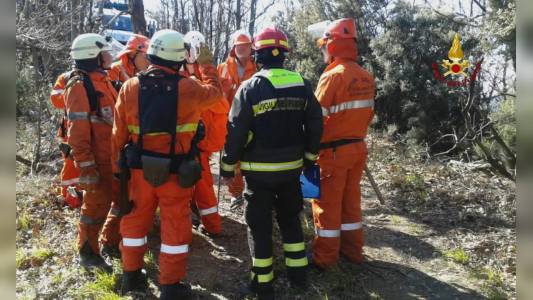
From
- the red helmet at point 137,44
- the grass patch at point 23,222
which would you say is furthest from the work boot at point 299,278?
the grass patch at point 23,222

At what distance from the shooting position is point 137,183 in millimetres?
4082

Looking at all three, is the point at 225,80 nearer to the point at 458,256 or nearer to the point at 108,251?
the point at 108,251

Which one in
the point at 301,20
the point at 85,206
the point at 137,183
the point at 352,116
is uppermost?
the point at 301,20

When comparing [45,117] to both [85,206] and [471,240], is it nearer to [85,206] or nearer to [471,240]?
[85,206]

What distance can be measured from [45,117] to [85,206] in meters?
6.55

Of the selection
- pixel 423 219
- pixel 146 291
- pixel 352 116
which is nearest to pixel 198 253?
pixel 146 291

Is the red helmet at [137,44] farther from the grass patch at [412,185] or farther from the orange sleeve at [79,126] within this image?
the grass patch at [412,185]

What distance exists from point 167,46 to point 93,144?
1.55 meters

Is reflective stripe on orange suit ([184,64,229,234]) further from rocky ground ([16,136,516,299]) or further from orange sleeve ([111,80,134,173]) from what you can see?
orange sleeve ([111,80,134,173])

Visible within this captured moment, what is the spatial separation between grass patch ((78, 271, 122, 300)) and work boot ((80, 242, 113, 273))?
1.00 feet

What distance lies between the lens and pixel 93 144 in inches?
187

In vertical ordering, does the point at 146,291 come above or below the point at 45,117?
below

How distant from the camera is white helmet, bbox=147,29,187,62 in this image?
12.9ft

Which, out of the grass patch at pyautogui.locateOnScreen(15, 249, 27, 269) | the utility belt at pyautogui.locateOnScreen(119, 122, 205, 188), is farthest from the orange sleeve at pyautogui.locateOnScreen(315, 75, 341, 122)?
the grass patch at pyautogui.locateOnScreen(15, 249, 27, 269)
